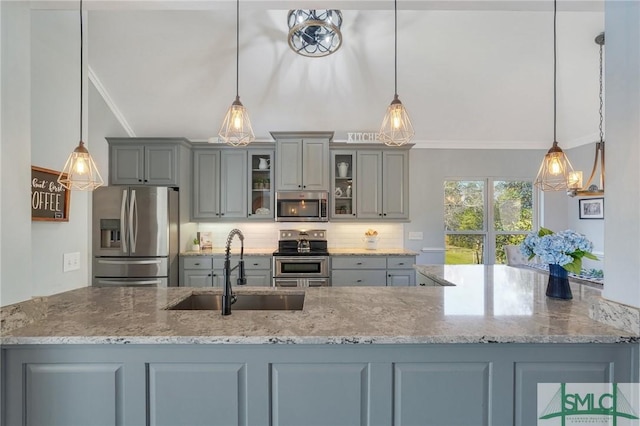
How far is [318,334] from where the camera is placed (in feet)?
3.97

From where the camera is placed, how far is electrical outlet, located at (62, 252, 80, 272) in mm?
2188

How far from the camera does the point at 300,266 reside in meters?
3.85

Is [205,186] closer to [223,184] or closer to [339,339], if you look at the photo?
[223,184]

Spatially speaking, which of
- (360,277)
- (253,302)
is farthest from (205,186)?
(253,302)

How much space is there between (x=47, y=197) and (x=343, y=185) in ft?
10.2

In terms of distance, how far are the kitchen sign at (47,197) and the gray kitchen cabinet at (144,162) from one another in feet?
5.49

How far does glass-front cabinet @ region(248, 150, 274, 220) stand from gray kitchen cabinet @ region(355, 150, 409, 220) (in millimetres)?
1214

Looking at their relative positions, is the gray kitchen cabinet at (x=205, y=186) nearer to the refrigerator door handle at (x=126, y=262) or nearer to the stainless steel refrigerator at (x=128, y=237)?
the stainless steel refrigerator at (x=128, y=237)

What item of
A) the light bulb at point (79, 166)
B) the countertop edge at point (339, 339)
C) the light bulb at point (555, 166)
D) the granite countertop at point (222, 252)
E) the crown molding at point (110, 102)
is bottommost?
the granite countertop at point (222, 252)

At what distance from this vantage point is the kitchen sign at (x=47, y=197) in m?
1.95

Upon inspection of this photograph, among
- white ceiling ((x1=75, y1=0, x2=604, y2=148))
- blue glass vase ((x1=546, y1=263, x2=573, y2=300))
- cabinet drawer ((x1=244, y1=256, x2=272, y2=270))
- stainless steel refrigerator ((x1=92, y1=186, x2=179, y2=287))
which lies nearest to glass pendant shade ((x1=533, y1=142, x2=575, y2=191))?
blue glass vase ((x1=546, y1=263, x2=573, y2=300))

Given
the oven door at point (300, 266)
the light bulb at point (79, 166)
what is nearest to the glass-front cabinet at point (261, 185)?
the oven door at point (300, 266)

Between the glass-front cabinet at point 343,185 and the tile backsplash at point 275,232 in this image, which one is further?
the tile backsplash at point 275,232

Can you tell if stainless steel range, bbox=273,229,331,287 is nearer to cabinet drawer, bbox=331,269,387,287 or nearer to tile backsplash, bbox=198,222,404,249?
cabinet drawer, bbox=331,269,387,287
